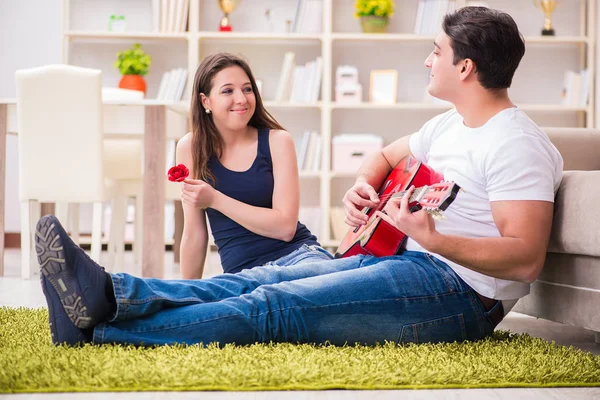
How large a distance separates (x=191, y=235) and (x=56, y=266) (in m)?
0.67

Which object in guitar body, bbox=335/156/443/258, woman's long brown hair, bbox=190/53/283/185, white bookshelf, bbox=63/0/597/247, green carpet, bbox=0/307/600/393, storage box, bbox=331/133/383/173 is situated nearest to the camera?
green carpet, bbox=0/307/600/393

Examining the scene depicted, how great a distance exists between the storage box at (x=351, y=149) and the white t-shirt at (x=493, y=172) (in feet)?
10.3

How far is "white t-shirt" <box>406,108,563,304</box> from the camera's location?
142 centimetres

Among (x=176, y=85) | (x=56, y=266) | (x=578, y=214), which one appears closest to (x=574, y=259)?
(x=578, y=214)

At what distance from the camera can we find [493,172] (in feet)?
4.75

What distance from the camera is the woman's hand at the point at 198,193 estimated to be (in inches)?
71.5

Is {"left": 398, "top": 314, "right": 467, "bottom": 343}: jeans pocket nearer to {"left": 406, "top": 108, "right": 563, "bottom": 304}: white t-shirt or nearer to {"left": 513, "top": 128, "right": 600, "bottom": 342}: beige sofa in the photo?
{"left": 406, "top": 108, "right": 563, "bottom": 304}: white t-shirt

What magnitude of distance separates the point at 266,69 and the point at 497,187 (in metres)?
3.84

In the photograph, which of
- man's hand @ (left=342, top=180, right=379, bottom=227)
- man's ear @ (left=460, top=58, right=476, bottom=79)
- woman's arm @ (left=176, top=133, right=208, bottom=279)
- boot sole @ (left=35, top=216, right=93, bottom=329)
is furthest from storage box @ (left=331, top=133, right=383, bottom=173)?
boot sole @ (left=35, top=216, right=93, bottom=329)

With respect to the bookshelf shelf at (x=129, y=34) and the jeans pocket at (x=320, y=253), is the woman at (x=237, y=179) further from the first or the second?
the bookshelf shelf at (x=129, y=34)

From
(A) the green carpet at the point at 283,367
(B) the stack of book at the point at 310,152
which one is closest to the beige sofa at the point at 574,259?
(A) the green carpet at the point at 283,367

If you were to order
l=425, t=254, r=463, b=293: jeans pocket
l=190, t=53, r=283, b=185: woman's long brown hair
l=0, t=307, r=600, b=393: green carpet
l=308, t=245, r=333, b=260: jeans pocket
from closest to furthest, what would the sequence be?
l=0, t=307, r=600, b=393: green carpet < l=425, t=254, r=463, b=293: jeans pocket < l=308, t=245, r=333, b=260: jeans pocket < l=190, t=53, r=283, b=185: woman's long brown hair

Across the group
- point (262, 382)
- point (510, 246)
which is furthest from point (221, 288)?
point (510, 246)

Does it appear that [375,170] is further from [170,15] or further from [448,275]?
[170,15]
